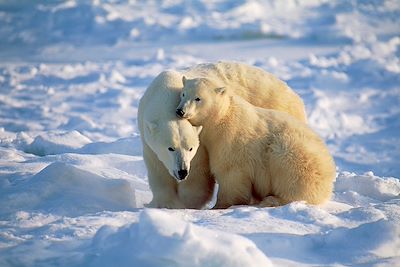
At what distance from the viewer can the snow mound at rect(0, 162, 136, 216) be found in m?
3.69

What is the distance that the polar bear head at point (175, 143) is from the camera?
12.2 ft

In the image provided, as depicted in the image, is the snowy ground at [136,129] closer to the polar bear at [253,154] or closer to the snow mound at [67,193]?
the snow mound at [67,193]

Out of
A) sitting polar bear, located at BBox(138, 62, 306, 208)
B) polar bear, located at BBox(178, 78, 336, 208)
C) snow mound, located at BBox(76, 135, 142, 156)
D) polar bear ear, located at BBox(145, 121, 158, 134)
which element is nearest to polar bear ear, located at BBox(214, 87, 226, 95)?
polar bear, located at BBox(178, 78, 336, 208)

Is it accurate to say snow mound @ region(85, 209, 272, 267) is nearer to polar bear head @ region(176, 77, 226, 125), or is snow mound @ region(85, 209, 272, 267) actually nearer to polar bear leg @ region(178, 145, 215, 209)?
polar bear head @ region(176, 77, 226, 125)

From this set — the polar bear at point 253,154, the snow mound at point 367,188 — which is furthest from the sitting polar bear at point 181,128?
the snow mound at point 367,188

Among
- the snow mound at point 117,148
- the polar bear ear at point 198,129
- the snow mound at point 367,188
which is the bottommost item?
the snow mound at point 117,148

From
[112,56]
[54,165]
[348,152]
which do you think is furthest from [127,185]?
[112,56]

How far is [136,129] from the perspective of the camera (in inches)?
390

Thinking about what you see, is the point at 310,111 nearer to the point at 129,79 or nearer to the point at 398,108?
the point at 398,108

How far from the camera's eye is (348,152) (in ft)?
30.9

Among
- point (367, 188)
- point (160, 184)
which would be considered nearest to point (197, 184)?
point (160, 184)

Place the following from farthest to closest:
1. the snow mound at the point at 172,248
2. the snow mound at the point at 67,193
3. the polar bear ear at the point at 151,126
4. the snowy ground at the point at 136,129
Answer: the polar bear ear at the point at 151,126 → the snow mound at the point at 67,193 → the snowy ground at the point at 136,129 → the snow mound at the point at 172,248

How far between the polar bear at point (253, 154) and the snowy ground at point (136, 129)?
286 mm

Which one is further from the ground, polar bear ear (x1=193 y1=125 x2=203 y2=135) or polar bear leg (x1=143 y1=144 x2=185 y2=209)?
polar bear ear (x1=193 y1=125 x2=203 y2=135)
